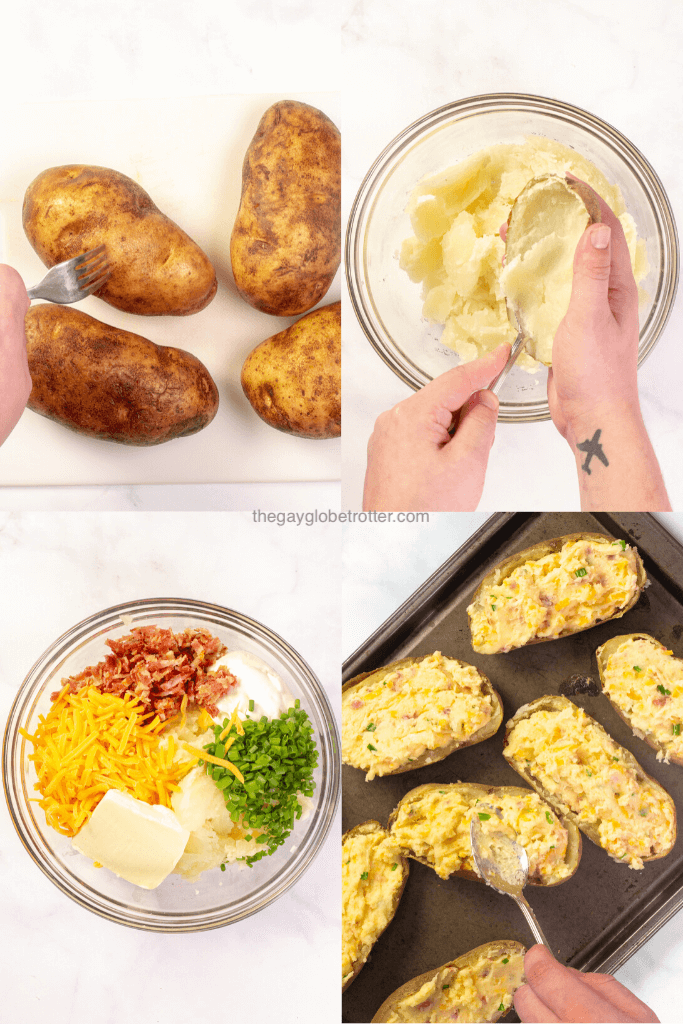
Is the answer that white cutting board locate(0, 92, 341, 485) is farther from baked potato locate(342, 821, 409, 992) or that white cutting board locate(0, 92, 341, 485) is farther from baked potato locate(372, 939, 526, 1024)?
baked potato locate(372, 939, 526, 1024)

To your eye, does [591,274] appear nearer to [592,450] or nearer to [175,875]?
[592,450]

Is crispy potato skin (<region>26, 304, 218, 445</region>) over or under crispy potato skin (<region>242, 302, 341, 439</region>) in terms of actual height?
under

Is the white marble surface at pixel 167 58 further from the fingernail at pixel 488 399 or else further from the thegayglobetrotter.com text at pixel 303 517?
the fingernail at pixel 488 399

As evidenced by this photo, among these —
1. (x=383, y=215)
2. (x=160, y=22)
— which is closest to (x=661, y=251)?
(x=383, y=215)

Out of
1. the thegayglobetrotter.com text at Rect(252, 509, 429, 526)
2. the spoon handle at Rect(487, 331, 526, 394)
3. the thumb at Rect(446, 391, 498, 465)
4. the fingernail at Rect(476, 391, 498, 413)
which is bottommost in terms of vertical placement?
the thegayglobetrotter.com text at Rect(252, 509, 429, 526)

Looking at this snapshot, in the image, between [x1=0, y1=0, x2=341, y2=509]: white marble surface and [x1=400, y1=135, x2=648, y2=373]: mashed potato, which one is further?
[x1=0, y1=0, x2=341, y2=509]: white marble surface

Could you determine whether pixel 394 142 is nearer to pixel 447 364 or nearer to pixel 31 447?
pixel 447 364

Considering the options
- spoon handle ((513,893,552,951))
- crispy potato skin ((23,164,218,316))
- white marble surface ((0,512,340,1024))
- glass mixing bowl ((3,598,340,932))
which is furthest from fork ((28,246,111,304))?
spoon handle ((513,893,552,951))

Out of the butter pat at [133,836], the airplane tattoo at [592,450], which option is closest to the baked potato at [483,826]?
the butter pat at [133,836]
